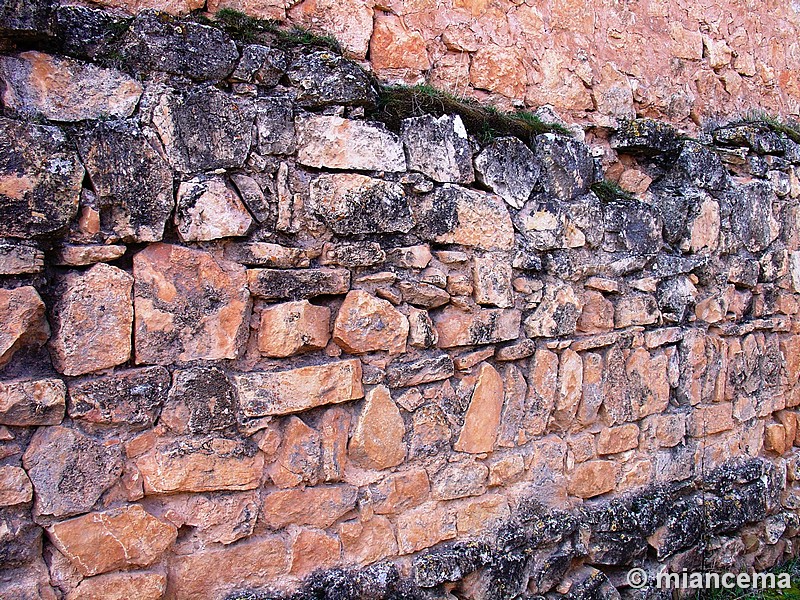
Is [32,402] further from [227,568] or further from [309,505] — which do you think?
[309,505]

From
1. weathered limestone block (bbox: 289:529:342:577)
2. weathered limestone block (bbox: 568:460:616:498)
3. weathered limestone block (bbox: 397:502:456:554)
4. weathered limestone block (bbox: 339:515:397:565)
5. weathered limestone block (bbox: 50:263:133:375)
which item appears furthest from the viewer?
weathered limestone block (bbox: 568:460:616:498)

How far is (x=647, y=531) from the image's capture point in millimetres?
3422

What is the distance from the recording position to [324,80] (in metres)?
2.54

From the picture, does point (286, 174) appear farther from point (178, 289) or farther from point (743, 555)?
point (743, 555)

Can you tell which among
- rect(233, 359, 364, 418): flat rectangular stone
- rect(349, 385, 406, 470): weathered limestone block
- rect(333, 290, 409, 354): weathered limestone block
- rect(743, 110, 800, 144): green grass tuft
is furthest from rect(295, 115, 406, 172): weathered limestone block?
rect(743, 110, 800, 144): green grass tuft

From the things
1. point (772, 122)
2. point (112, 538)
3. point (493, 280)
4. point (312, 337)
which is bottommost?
point (112, 538)

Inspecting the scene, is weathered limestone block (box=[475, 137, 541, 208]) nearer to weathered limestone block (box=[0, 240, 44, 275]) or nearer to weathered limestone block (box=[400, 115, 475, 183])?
weathered limestone block (box=[400, 115, 475, 183])

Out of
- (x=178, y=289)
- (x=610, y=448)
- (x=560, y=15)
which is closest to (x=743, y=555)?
(x=610, y=448)

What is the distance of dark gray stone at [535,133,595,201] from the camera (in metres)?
3.12

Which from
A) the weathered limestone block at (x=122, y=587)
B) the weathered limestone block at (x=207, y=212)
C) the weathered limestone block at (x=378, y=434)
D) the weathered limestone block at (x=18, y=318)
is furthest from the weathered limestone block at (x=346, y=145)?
the weathered limestone block at (x=122, y=587)

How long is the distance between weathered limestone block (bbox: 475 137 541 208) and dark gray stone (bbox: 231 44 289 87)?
0.89 meters

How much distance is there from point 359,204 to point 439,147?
0.46 meters

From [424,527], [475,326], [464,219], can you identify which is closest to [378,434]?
[424,527]

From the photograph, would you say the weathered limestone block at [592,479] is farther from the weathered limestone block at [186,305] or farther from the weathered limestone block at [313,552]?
the weathered limestone block at [186,305]
